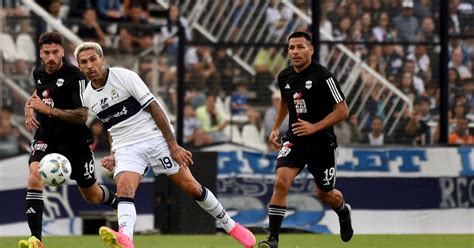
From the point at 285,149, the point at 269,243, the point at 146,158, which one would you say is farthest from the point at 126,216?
the point at 285,149

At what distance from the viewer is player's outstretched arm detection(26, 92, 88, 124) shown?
12.0m

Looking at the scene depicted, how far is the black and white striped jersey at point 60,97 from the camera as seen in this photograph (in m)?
12.4

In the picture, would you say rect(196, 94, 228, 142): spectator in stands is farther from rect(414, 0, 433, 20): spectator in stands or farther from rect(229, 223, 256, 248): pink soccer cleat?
rect(229, 223, 256, 248): pink soccer cleat

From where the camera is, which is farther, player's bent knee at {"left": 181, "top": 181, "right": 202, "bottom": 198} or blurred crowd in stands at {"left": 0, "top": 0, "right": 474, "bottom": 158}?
blurred crowd in stands at {"left": 0, "top": 0, "right": 474, "bottom": 158}

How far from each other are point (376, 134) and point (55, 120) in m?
7.28

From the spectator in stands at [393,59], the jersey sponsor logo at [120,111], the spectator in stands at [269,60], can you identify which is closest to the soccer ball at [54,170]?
the jersey sponsor logo at [120,111]

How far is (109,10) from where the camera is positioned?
19375 millimetres

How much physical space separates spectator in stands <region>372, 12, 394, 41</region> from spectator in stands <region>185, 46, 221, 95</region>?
8.33 ft

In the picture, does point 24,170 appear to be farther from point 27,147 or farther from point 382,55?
point 382,55

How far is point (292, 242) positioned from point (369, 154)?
4006 mm

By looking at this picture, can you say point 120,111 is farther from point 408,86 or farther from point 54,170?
point 408,86

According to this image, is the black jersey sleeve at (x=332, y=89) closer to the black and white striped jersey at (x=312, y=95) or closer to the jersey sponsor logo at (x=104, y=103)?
the black and white striped jersey at (x=312, y=95)

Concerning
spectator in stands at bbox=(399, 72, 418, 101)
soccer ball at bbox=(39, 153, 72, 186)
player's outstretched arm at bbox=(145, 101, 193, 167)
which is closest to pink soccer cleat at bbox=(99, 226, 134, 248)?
player's outstretched arm at bbox=(145, 101, 193, 167)

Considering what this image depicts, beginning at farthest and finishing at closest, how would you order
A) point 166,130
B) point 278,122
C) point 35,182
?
point 278,122 → point 35,182 → point 166,130
